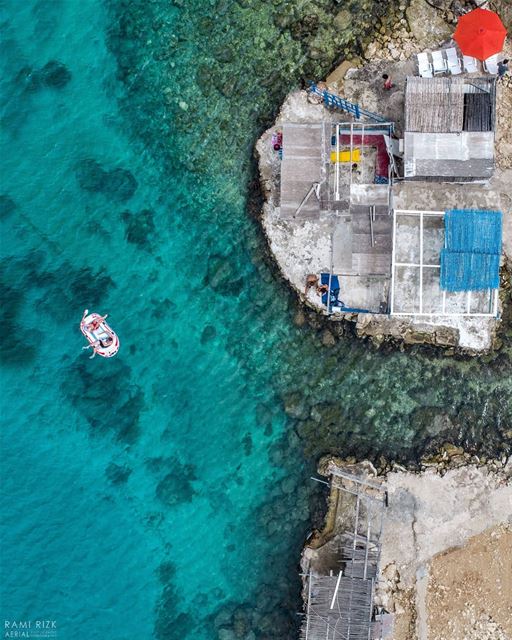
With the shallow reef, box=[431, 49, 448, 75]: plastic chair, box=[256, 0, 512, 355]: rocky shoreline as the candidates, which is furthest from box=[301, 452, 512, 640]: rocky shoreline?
box=[431, 49, 448, 75]: plastic chair

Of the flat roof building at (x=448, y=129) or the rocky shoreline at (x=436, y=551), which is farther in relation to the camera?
the rocky shoreline at (x=436, y=551)

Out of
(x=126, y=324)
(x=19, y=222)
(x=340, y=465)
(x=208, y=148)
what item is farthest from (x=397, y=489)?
(x=19, y=222)

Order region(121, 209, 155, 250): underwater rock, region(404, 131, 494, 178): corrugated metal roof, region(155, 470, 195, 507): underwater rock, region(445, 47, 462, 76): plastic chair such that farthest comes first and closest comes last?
region(155, 470, 195, 507): underwater rock, region(121, 209, 155, 250): underwater rock, region(445, 47, 462, 76): plastic chair, region(404, 131, 494, 178): corrugated metal roof

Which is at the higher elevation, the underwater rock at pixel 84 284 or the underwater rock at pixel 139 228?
the underwater rock at pixel 139 228

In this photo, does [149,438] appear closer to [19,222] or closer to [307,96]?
[19,222]

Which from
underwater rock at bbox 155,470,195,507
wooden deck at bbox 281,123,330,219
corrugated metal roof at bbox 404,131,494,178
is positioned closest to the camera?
corrugated metal roof at bbox 404,131,494,178

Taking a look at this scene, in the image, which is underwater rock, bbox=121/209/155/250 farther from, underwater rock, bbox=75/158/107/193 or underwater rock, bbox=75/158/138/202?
underwater rock, bbox=75/158/107/193

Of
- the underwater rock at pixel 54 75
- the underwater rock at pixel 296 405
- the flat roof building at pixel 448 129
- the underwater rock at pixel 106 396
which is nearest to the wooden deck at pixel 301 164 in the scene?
the flat roof building at pixel 448 129

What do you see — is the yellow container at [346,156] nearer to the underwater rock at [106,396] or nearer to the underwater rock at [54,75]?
the underwater rock at [54,75]
